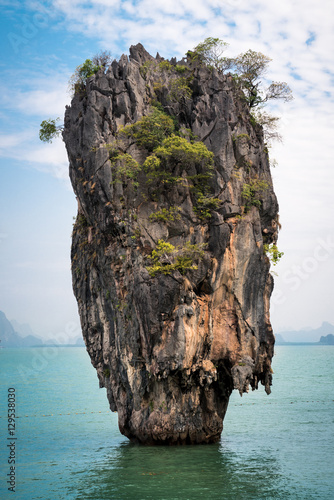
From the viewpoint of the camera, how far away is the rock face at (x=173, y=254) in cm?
2433

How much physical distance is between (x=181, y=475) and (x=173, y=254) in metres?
9.33

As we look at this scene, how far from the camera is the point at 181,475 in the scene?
69.1ft

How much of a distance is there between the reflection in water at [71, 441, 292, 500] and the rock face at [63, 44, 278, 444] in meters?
1.29

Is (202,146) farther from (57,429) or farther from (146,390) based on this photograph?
(57,429)

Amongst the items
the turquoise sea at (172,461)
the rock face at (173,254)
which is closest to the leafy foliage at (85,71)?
the rock face at (173,254)

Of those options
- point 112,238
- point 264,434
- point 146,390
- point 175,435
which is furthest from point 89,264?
point 264,434

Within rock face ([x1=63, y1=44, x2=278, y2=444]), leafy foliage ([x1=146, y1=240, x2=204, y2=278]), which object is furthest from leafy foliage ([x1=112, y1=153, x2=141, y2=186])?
leafy foliage ([x1=146, y1=240, x2=204, y2=278])

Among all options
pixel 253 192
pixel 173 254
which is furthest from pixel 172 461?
pixel 253 192

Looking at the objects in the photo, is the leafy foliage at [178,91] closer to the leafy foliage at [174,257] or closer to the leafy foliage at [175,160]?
the leafy foliage at [175,160]

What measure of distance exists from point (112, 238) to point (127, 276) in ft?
6.62

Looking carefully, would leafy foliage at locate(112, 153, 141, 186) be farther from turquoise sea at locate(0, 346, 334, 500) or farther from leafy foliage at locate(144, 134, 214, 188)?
turquoise sea at locate(0, 346, 334, 500)

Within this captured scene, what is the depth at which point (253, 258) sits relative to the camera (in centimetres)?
2638

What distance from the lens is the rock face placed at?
79.8 ft

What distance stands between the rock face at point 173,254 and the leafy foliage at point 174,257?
65mm
